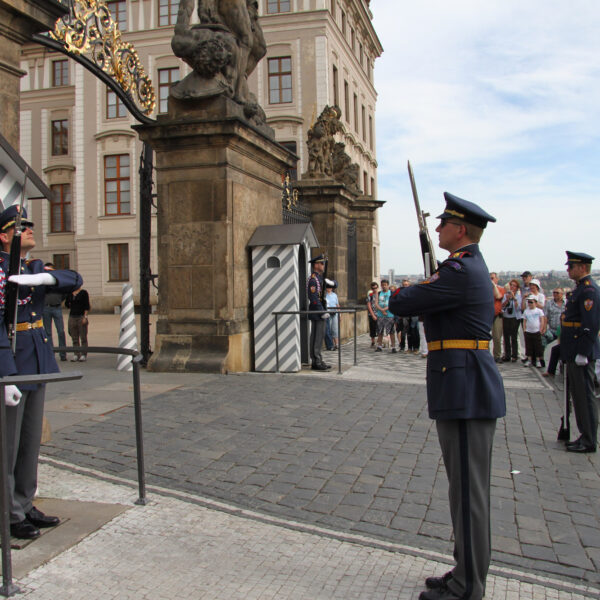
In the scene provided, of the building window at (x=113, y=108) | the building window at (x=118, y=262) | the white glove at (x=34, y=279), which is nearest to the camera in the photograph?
the white glove at (x=34, y=279)

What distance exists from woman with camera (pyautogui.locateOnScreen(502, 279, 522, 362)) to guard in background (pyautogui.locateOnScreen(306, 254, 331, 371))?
13.3 feet

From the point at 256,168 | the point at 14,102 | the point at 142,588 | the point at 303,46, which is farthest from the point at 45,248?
the point at 142,588

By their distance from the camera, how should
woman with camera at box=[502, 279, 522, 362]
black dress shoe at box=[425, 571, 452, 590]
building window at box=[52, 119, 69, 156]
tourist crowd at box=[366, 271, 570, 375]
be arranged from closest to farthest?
1. black dress shoe at box=[425, 571, 452, 590]
2. tourist crowd at box=[366, 271, 570, 375]
3. woman with camera at box=[502, 279, 522, 362]
4. building window at box=[52, 119, 69, 156]

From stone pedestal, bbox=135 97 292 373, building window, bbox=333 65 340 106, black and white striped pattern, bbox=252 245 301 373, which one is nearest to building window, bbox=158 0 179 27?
building window, bbox=333 65 340 106

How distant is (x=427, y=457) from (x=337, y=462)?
30.4 inches

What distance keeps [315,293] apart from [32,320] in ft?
24.7

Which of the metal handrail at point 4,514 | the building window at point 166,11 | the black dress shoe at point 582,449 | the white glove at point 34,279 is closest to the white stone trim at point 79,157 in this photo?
the building window at point 166,11

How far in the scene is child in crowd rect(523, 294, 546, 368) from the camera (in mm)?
12234

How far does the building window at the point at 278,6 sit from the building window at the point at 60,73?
12.1 meters

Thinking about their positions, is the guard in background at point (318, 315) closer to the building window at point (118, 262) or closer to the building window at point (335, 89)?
the building window at point (118, 262)

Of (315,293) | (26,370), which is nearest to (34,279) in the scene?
(26,370)

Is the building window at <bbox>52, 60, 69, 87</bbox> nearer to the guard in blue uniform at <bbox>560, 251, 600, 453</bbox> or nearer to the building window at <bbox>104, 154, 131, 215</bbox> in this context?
the building window at <bbox>104, 154, 131, 215</bbox>

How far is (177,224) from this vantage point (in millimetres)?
9977

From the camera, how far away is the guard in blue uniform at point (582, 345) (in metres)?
5.96
